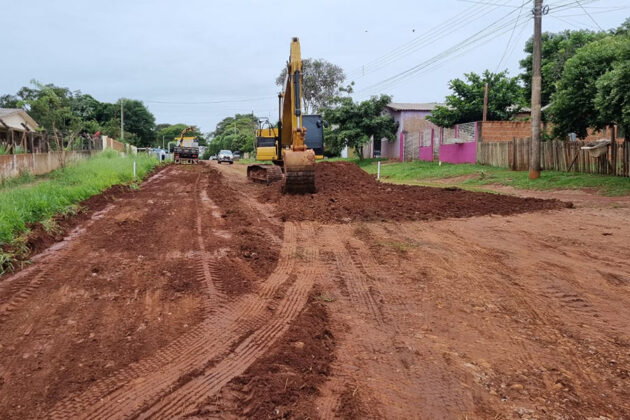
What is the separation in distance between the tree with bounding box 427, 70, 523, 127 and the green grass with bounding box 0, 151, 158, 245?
19.3m

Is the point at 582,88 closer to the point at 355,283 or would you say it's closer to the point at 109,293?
the point at 355,283

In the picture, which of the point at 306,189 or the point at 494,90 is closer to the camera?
the point at 306,189

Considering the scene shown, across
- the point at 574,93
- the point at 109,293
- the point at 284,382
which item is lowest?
the point at 284,382

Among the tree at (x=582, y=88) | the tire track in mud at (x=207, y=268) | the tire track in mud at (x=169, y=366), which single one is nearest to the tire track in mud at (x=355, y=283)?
the tire track in mud at (x=169, y=366)

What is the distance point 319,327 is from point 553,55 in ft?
125

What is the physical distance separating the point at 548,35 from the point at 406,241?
3948 cm

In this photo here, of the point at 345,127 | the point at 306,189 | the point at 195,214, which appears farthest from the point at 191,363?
the point at 345,127

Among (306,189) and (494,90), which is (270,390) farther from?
(494,90)

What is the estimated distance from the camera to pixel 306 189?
14.2 meters

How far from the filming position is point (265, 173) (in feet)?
64.7

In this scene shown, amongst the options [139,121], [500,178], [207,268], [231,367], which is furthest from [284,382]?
[139,121]

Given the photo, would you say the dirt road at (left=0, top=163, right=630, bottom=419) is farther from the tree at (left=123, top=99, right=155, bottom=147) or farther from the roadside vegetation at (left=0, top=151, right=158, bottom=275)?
the tree at (left=123, top=99, right=155, bottom=147)

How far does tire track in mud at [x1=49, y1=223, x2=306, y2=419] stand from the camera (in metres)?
3.11

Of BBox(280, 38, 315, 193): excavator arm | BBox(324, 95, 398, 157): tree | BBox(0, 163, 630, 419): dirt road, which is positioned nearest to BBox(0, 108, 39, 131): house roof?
BBox(324, 95, 398, 157): tree
